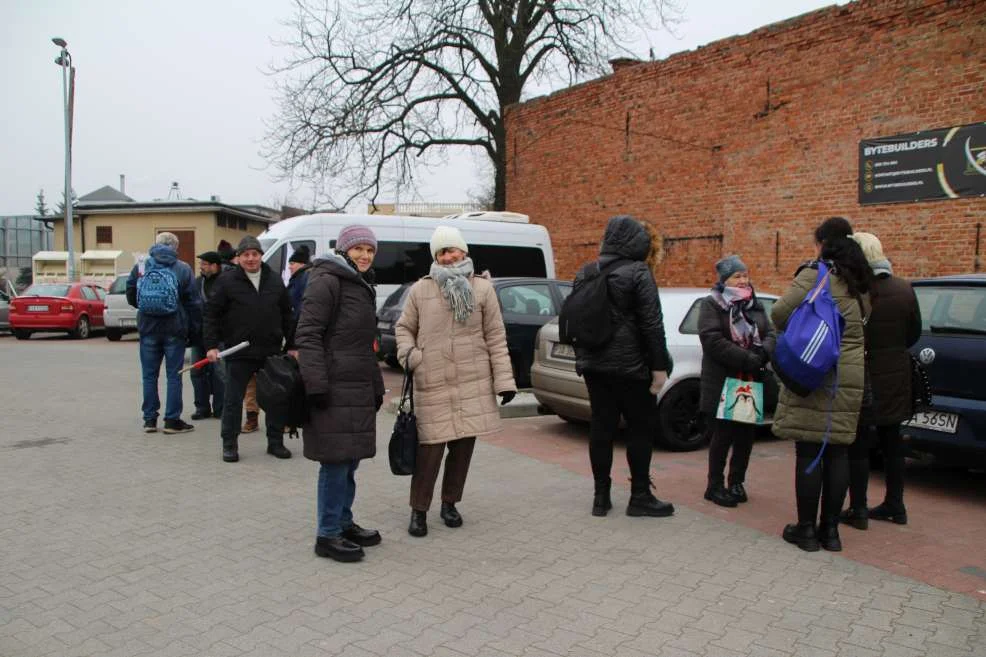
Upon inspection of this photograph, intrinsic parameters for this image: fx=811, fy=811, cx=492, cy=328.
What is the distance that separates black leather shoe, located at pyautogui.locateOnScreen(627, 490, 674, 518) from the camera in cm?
520

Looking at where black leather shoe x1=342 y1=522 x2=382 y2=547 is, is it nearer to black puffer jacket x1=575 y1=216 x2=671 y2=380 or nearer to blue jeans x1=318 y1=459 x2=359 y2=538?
blue jeans x1=318 y1=459 x2=359 y2=538

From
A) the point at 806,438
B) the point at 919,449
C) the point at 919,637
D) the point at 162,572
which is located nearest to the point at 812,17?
the point at 919,449

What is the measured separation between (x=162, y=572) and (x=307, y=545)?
784 millimetres

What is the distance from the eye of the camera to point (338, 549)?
4359mm

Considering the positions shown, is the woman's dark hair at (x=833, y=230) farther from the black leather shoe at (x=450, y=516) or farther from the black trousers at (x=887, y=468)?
the black leather shoe at (x=450, y=516)

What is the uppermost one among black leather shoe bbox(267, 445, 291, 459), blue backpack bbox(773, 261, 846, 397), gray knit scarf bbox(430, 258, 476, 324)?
gray knit scarf bbox(430, 258, 476, 324)

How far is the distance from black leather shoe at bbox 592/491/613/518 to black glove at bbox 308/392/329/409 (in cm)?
199

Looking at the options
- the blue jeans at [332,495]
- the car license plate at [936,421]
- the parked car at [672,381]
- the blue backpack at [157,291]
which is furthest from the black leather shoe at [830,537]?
the blue backpack at [157,291]

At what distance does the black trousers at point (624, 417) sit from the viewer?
5.03 meters

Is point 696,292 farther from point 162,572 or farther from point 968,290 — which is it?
point 162,572

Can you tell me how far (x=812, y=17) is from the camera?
1245cm

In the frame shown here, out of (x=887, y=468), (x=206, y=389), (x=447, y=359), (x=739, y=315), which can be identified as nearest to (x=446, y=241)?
(x=447, y=359)

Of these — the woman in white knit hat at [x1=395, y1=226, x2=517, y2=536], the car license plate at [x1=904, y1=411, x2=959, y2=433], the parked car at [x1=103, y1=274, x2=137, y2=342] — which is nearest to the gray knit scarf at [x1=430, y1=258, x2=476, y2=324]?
the woman in white knit hat at [x1=395, y1=226, x2=517, y2=536]

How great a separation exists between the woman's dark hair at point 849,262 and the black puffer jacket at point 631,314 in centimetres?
101
